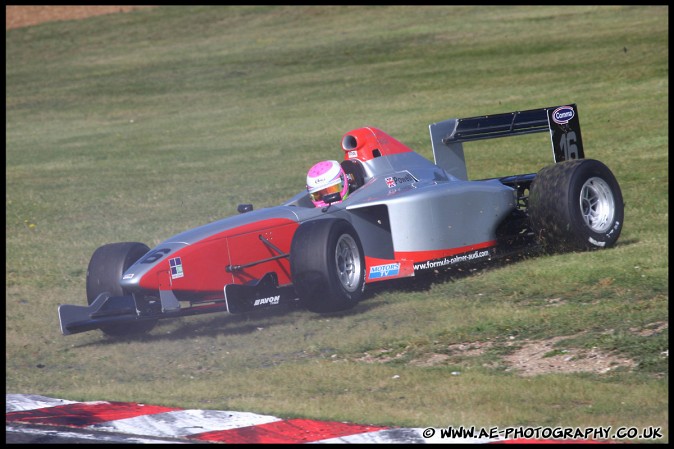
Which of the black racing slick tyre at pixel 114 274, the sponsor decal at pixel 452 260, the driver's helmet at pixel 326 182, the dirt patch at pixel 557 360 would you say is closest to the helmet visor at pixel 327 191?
the driver's helmet at pixel 326 182

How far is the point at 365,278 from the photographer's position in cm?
1003

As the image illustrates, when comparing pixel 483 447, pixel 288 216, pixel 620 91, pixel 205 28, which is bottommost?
pixel 483 447

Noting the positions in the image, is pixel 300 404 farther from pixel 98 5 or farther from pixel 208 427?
pixel 98 5

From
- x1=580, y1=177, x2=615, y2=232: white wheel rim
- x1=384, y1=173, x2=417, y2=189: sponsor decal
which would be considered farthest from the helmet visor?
x1=580, y1=177, x2=615, y2=232: white wheel rim

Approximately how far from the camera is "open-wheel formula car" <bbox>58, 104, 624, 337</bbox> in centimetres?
926

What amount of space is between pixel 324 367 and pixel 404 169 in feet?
12.6

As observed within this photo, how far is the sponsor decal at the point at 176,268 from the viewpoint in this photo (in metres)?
9.27

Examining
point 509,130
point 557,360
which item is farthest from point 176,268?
point 509,130

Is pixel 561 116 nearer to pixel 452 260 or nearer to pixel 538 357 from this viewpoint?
pixel 452 260

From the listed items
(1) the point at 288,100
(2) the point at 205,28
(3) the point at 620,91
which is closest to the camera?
(3) the point at 620,91

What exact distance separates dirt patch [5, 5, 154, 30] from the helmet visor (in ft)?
128

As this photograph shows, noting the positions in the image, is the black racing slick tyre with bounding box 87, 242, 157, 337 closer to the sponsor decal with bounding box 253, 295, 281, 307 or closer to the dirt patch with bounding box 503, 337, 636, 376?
the sponsor decal with bounding box 253, 295, 281, 307

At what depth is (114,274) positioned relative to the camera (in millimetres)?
9719

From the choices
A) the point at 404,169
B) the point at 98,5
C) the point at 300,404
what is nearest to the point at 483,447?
the point at 300,404
